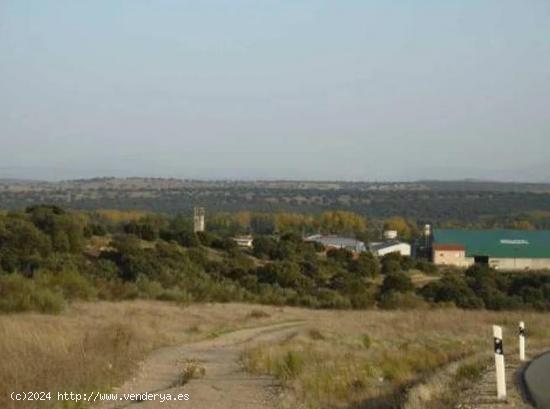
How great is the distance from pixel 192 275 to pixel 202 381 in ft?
106

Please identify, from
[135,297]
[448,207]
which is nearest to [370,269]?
[135,297]

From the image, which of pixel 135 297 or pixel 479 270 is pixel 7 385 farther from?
pixel 479 270

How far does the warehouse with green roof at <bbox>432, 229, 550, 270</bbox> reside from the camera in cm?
8544

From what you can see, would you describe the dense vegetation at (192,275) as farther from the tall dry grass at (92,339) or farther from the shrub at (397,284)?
the tall dry grass at (92,339)

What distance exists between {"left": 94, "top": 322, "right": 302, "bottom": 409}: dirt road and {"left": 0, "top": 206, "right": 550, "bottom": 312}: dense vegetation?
9492 mm

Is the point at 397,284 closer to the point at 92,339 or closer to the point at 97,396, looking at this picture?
the point at 92,339

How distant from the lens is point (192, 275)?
1922 inches

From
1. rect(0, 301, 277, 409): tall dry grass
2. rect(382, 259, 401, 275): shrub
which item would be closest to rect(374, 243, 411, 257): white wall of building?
rect(382, 259, 401, 275): shrub

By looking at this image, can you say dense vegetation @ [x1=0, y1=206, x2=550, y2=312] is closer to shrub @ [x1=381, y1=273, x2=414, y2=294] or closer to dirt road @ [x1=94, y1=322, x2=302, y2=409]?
shrub @ [x1=381, y1=273, x2=414, y2=294]

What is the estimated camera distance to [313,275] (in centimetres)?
5719

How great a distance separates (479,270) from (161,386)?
4832 centimetres

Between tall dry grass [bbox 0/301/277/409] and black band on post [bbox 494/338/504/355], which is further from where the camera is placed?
tall dry grass [bbox 0/301/277/409]

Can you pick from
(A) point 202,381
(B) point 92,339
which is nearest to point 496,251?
(B) point 92,339

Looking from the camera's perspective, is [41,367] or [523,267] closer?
[41,367]
